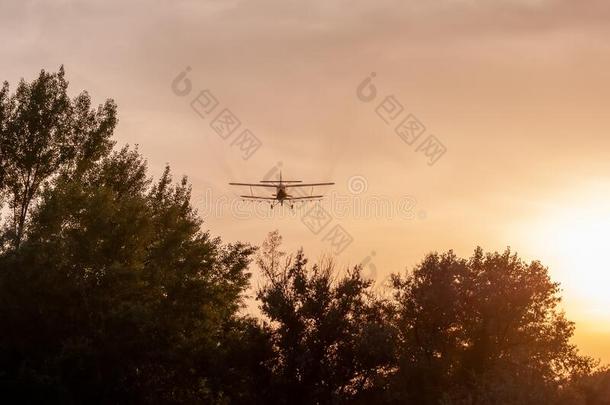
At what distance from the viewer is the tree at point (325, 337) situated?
6662 cm

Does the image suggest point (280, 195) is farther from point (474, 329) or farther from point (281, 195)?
point (474, 329)

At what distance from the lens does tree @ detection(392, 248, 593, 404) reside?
68500 millimetres

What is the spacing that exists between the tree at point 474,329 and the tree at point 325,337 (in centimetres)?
337

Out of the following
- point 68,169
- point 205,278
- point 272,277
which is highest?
point 68,169

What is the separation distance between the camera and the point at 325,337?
224ft

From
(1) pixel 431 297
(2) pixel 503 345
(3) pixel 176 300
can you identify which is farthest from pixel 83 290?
(2) pixel 503 345

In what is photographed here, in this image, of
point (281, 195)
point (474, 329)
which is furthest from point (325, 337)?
point (281, 195)

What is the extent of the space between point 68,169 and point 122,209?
7.83 metres

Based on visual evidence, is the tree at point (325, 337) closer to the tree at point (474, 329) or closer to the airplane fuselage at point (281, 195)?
the tree at point (474, 329)

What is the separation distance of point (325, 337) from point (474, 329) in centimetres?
1392

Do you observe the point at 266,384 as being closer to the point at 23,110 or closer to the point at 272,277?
the point at 272,277

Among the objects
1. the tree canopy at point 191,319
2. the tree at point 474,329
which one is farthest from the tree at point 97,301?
the tree at point 474,329

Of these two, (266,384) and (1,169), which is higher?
(1,169)

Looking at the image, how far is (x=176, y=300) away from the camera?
7725cm
